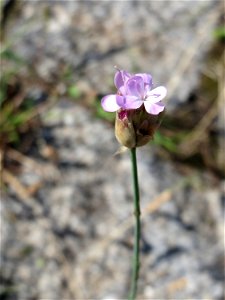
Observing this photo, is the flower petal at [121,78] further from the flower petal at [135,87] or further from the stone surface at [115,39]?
the stone surface at [115,39]

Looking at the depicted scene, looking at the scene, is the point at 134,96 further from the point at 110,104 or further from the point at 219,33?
the point at 219,33

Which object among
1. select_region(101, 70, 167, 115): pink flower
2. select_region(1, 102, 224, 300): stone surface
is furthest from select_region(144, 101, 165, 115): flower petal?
select_region(1, 102, 224, 300): stone surface

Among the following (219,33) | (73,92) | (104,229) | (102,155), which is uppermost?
(219,33)

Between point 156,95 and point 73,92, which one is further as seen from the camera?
point 73,92

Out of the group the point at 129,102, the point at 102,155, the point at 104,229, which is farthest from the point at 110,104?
the point at 102,155

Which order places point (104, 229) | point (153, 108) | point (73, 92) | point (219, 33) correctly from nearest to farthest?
point (153, 108), point (104, 229), point (73, 92), point (219, 33)

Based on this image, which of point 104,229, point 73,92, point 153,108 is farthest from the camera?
point 73,92

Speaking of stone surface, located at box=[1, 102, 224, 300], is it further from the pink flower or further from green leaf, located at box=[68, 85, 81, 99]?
the pink flower

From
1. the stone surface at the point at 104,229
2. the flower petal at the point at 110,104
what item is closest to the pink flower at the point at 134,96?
the flower petal at the point at 110,104
